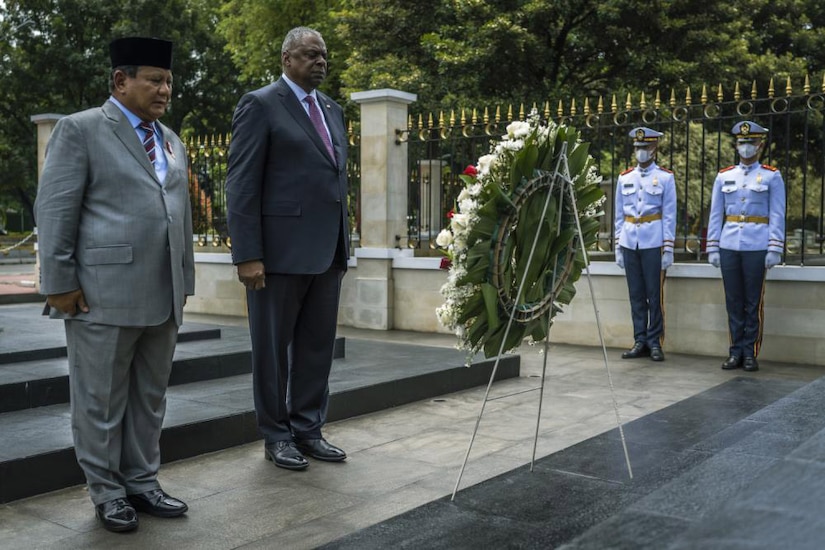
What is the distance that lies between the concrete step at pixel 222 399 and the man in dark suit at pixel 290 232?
1.57 ft

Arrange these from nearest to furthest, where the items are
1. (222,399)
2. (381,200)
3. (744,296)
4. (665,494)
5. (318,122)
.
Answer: (665,494) → (318,122) → (222,399) → (744,296) → (381,200)

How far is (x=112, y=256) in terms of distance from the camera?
3559 mm

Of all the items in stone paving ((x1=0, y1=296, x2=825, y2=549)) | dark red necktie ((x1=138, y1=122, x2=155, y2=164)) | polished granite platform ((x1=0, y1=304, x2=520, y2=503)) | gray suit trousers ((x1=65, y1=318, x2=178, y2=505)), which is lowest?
stone paving ((x1=0, y1=296, x2=825, y2=549))

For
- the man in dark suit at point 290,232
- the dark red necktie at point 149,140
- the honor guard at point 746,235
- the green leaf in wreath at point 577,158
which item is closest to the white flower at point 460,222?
the green leaf in wreath at point 577,158

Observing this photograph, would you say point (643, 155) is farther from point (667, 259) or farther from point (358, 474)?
point (358, 474)

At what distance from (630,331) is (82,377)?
260 inches

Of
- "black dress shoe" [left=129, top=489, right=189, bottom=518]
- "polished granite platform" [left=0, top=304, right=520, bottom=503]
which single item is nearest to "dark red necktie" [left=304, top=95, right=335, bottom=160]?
"polished granite platform" [left=0, top=304, right=520, bottom=503]

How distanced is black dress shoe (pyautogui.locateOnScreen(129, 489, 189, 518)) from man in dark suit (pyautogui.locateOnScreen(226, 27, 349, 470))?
2.62 feet

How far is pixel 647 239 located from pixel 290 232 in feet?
16.3

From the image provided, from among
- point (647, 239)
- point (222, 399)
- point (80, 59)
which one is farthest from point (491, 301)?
point (80, 59)

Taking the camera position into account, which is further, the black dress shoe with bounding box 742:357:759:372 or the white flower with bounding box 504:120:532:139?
the black dress shoe with bounding box 742:357:759:372

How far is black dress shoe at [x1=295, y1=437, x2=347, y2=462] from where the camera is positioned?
4633mm

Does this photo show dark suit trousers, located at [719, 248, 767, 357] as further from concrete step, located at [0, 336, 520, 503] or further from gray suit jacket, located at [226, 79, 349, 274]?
gray suit jacket, located at [226, 79, 349, 274]

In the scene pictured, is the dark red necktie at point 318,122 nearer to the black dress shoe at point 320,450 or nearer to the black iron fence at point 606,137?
the black dress shoe at point 320,450
